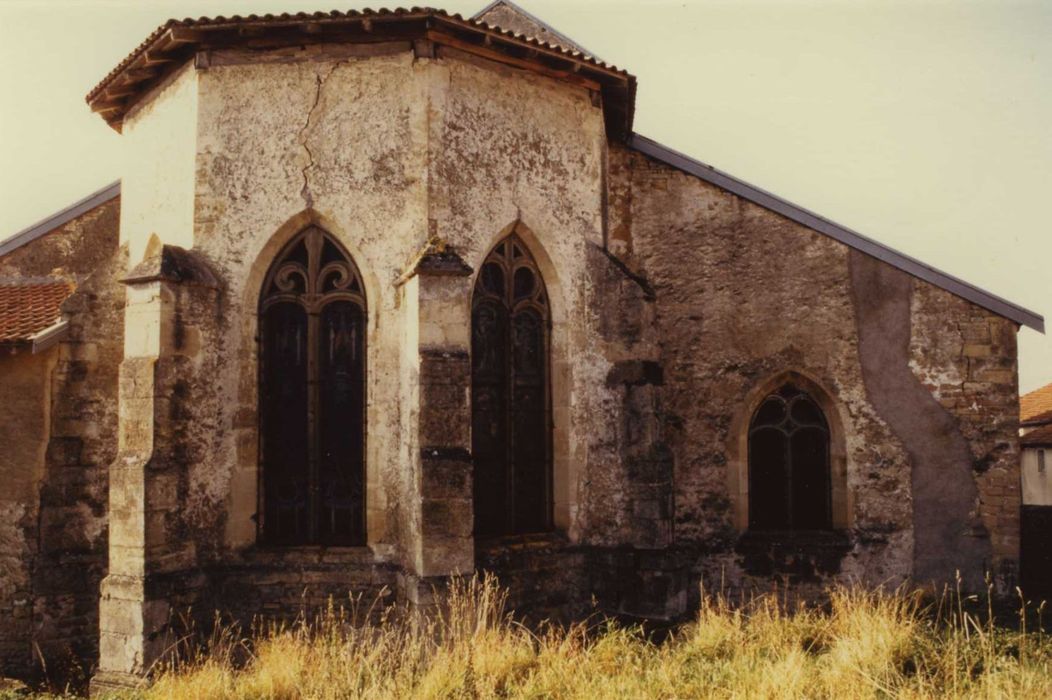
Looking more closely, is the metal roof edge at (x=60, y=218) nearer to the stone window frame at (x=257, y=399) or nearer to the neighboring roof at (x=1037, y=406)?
the stone window frame at (x=257, y=399)

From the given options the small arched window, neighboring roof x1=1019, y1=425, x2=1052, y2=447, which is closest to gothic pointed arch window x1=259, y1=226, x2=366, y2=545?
the small arched window

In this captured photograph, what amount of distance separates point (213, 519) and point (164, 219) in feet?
10.0

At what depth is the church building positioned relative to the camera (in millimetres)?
7461

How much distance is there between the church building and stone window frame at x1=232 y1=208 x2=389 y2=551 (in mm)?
27

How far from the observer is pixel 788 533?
10.0 m

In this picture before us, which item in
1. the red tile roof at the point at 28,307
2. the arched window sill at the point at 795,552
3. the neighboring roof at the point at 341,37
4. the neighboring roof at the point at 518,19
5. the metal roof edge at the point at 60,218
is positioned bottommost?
the arched window sill at the point at 795,552

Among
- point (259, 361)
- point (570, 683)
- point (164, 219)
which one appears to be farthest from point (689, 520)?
point (164, 219)

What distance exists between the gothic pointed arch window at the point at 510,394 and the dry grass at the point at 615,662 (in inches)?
39.8

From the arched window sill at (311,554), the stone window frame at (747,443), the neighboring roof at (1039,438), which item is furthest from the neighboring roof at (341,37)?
the neighboring roof at (1039,438)

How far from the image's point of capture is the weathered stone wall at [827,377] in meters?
9.56

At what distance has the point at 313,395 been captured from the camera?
7.92 metres

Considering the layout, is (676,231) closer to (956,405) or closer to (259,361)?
(956,405)

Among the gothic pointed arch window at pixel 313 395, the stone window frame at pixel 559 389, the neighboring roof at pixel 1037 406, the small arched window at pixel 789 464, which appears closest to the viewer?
the gothic pointed arch window at pixel 313 395

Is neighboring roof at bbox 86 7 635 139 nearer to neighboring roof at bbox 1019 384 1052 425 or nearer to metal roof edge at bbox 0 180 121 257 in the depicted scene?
metal roof edge at bbox 0 180 121 257
